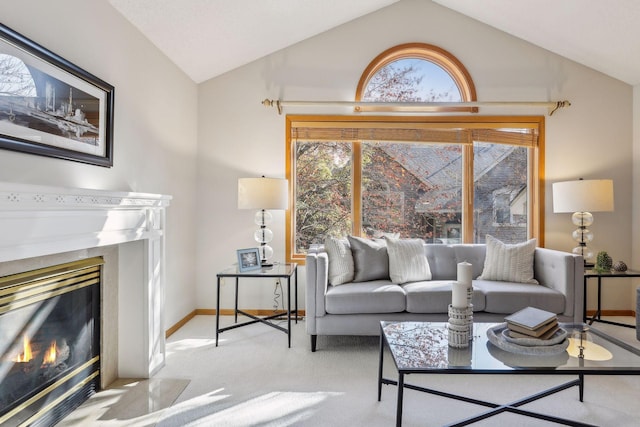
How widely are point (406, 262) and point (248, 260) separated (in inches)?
54.5

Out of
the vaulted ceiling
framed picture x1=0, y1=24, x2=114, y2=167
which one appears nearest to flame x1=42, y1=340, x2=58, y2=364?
framed picture x1=0, y1=24, x2=114, y2=167

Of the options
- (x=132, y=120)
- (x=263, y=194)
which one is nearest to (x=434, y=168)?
(x=263, y=194)

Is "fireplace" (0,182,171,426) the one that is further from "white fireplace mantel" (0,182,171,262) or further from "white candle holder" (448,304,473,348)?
"white candle holder" (448,304,473,348)

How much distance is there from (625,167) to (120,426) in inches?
192

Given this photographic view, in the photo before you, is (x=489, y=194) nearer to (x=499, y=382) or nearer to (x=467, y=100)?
(x=467, y=100)

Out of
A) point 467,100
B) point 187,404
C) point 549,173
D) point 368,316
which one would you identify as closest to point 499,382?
point 368,316

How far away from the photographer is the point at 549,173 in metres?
3.89

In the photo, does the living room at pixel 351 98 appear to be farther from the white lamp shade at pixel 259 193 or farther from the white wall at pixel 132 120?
the white lamp shade at pixel 259 193

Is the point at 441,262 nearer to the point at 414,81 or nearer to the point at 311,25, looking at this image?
the point at 414,81

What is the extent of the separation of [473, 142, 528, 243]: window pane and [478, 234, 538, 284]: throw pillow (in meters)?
0.61

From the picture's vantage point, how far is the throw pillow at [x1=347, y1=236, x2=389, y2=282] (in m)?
3.26

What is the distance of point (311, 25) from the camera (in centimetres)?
367

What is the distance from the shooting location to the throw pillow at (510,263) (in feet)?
10.7

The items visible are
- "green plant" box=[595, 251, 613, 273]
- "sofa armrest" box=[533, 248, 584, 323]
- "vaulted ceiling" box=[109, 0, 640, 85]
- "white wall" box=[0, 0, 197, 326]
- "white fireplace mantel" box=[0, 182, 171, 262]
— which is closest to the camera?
"white fireplace mantel" box=[0, 182, 171, 262]
